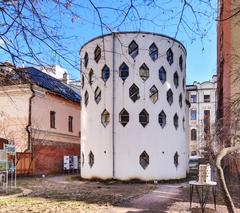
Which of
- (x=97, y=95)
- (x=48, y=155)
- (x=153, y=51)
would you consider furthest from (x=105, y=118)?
(x=48, y=155)

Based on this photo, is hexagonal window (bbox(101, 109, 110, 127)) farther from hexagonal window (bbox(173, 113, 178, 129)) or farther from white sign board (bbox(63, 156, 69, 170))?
white sign board (bbox(63, 156, 69, 170))

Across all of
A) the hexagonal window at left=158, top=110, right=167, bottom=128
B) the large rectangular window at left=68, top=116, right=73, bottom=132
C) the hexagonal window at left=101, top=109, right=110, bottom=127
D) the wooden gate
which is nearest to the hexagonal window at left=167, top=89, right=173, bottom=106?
the hexagonal window at left=158, top=110, right=167, bottom=128

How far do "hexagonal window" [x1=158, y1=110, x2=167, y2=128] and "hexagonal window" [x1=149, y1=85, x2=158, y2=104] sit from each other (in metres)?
0.71

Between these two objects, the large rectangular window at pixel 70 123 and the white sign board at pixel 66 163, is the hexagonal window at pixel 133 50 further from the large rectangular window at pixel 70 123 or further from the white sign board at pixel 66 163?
the large rectangular window at pixel 70 123

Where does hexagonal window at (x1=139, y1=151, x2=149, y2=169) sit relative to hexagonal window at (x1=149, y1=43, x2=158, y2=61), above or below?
below

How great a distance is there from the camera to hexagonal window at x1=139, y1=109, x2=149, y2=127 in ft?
71.1

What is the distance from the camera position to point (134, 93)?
2173 cm

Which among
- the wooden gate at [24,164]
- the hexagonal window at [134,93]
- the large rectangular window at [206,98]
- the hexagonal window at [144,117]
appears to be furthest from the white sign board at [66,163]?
the large rectangular window at [206,98]

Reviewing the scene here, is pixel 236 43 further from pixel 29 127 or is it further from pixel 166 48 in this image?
pixel 29 127

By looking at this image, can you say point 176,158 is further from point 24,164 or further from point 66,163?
point 66,163

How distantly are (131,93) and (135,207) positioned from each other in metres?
9.97

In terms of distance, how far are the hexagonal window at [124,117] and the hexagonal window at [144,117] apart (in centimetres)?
68

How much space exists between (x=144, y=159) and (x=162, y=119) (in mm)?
2200

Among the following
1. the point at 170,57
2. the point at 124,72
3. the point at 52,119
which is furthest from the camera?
the point at 52,119
